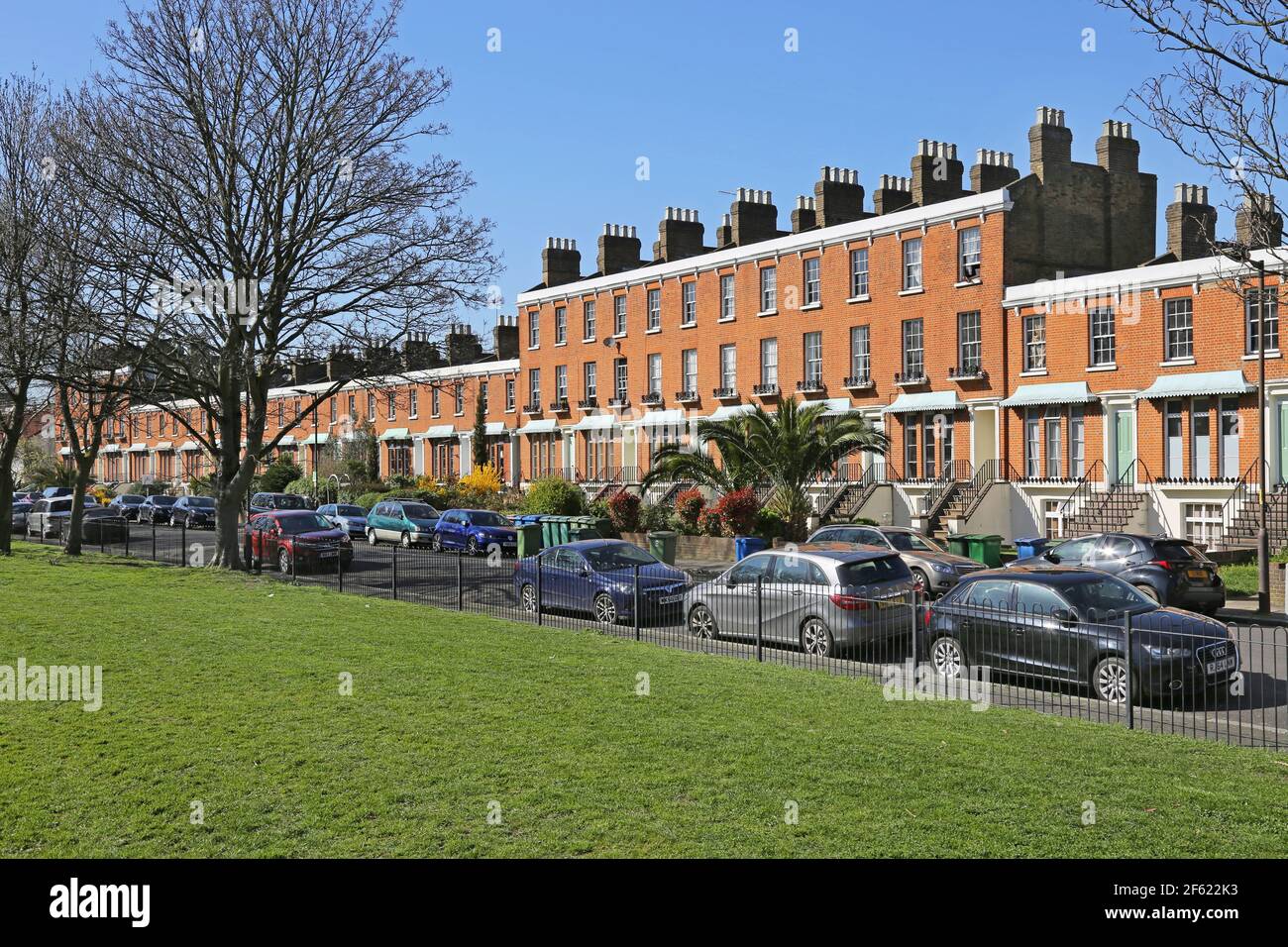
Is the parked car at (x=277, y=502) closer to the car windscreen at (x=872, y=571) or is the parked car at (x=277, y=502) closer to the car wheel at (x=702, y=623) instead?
the car wheel at (x=702, y=623)

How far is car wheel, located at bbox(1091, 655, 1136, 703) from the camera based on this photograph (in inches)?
519

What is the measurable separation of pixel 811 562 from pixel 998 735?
719 centimetres

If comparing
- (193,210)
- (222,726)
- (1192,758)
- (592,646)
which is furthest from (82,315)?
(1192,758)

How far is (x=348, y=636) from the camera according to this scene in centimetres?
1630

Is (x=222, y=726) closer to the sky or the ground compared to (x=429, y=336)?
closer to the ground

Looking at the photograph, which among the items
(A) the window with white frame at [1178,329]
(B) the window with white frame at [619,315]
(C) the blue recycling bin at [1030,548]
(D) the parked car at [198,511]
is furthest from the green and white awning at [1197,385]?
(D) the parked car at [198,511]

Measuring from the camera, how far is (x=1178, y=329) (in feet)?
116

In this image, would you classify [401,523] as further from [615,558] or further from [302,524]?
[615,558]

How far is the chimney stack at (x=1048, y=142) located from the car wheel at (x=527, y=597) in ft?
91.9

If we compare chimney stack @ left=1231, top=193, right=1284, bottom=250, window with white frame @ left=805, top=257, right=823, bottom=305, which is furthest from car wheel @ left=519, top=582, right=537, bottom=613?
window with white frame @ left=805, top=257, right=823, bottom=305

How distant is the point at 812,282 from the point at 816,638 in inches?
1254

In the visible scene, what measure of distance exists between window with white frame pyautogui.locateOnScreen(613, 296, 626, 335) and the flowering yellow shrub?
362 inches

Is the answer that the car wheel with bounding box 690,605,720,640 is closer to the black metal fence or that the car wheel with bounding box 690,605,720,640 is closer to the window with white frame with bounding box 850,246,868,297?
the black metal fence

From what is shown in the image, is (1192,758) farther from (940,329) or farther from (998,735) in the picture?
(940,329)
